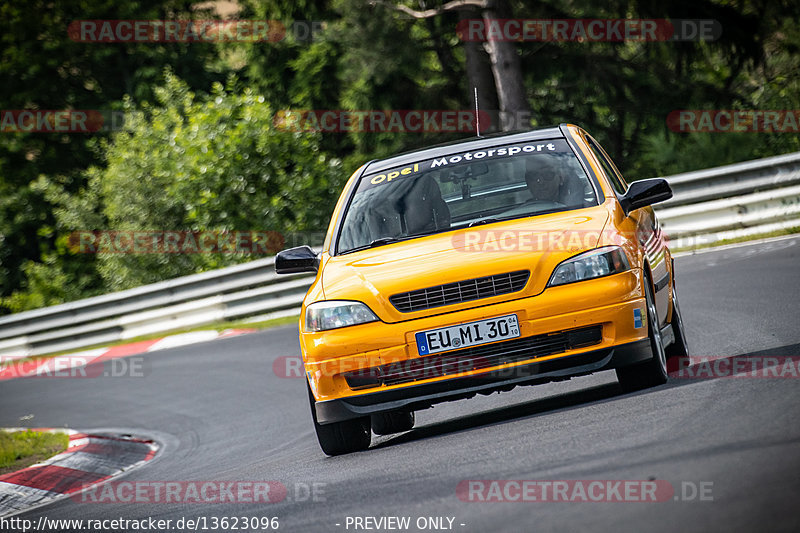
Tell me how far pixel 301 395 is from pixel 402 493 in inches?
236

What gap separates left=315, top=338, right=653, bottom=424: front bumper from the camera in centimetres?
650

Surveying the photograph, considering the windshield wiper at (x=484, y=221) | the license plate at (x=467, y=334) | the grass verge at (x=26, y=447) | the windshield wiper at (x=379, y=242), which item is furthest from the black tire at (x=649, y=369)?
the grass verge at (x=26, y=447)

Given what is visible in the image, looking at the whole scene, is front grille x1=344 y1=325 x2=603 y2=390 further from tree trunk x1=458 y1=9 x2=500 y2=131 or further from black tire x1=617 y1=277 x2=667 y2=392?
tree trunk x1=458 y1=9 x2=500 y2=131

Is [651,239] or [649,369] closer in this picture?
[649,369]

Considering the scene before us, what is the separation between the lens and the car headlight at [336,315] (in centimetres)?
666

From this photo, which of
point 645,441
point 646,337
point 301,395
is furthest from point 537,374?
point 301,395

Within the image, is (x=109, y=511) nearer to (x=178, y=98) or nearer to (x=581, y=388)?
(x=581, y=388)

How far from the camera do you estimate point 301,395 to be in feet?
36.9

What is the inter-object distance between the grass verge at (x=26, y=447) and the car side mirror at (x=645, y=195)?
5.04 m

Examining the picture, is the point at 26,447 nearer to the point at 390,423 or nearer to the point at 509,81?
the point at 390,423

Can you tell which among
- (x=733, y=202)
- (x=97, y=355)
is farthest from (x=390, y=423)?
(x=97, y=355)

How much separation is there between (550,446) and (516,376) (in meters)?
0.81

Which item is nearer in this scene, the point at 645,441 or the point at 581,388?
the point at 645,441

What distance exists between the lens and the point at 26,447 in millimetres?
10039
